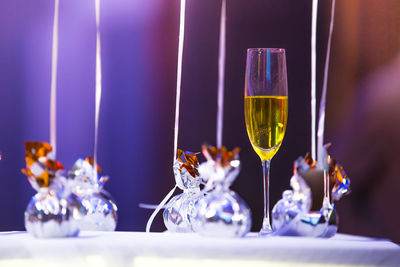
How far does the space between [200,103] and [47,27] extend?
1.76 ft

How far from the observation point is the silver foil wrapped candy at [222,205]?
91 cm

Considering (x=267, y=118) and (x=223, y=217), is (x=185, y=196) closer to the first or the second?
(x=267, y=118)

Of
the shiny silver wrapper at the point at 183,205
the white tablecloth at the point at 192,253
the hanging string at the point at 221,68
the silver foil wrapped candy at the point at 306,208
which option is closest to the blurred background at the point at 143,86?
the hanging string at the point at 221,68

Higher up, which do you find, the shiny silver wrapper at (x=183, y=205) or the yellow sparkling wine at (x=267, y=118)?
the yellow sparkling wine at (x=267, y=118)

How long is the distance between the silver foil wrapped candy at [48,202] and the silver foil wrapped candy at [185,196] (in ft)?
1.03

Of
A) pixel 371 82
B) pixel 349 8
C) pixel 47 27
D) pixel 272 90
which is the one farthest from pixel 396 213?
pixel 47 27

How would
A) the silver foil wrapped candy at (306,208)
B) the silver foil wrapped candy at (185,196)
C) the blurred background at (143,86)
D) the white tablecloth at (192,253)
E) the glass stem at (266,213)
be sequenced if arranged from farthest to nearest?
the blurred background at (143,86) → the silver foil wrapped candy at (185,196) → the glass stem at (266,213) → the silver foil wrapped candy at (306,208) → the white tablecloth at (192,253)

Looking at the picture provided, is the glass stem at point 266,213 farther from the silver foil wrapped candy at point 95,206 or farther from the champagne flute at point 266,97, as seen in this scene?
the silver foil wrapped candy at point 95,206

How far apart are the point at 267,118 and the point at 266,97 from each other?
0.12 ft

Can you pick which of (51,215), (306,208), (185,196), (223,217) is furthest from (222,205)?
(185,196)

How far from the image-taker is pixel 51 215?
91cm

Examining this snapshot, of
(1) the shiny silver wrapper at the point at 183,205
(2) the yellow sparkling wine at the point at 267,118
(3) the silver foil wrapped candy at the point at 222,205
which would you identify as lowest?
(1) the shiny silver wrapper at the point at 183,205

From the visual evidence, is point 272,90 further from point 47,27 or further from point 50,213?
point 47,27

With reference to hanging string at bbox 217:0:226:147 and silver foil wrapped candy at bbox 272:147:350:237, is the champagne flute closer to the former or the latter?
silver foil wrapped candy at bbox 272:147:350:237
